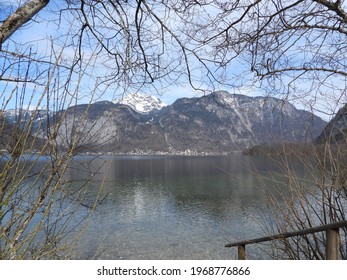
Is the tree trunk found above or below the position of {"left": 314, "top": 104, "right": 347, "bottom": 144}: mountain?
above

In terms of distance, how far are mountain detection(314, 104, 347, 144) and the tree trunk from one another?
326 centimetres

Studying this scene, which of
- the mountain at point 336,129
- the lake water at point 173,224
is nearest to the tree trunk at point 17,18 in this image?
the mountain at point 336,129

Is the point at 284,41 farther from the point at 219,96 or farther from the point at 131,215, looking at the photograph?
the point at 131,215

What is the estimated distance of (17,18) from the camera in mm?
2289

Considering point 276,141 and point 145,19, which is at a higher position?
point 145,19

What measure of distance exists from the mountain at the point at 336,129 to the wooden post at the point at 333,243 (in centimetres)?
160

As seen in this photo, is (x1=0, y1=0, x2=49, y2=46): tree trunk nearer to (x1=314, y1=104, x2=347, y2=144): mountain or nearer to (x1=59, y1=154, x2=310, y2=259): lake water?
(x1=314, y1=104, x2=347, y2=144): mountain

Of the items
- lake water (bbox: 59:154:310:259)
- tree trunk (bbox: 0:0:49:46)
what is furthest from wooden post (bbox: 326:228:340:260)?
lake water (bbox: 59:154:310:259)

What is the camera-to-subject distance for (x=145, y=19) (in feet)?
11.8

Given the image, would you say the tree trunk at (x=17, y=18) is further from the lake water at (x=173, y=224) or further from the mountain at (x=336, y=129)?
the lake water at (x=173, y=224)

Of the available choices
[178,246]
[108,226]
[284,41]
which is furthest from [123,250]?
[284,41]

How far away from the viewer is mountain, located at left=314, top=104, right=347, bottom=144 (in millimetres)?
3533
